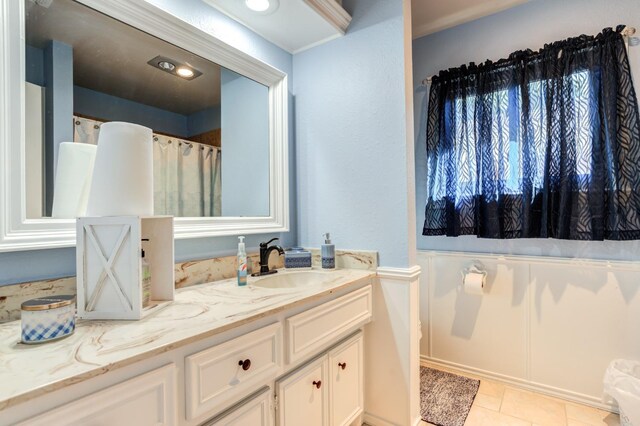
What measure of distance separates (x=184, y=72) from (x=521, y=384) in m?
2.65

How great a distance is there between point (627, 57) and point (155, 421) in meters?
2.60

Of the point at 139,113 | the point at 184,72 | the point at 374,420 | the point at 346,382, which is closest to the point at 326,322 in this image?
the point at 346,382

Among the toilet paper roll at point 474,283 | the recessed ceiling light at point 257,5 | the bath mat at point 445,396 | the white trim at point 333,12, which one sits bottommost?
the bath mat at point 445,396

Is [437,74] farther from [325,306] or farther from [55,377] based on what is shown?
[55,377]

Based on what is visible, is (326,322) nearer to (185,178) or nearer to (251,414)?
(251,414)

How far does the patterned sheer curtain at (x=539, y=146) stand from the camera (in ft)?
5.45

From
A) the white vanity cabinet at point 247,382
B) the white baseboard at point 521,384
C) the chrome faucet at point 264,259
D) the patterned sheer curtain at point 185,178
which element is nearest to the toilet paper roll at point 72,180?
the patterned sheer curtain at point 185,178

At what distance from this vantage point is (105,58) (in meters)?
1.18

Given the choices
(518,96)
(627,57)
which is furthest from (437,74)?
(627,57)

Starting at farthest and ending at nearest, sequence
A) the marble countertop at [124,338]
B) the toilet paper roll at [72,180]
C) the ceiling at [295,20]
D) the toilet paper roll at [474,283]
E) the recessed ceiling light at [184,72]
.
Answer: the toilet paper roll at [474,283]
the ceiling at [295,20]
the recessed ceiling light at [184,72]
the toilet paper roll at [72,180]
the marble countertop at [124,338]

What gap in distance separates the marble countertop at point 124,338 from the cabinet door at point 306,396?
30 centimetres

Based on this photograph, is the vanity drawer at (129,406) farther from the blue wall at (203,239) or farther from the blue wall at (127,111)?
the blue wall at (127,111)

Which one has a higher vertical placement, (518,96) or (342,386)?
(518,96)

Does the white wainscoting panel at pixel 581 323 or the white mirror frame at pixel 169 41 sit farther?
the white wainscoting panel at pixel 581 323
